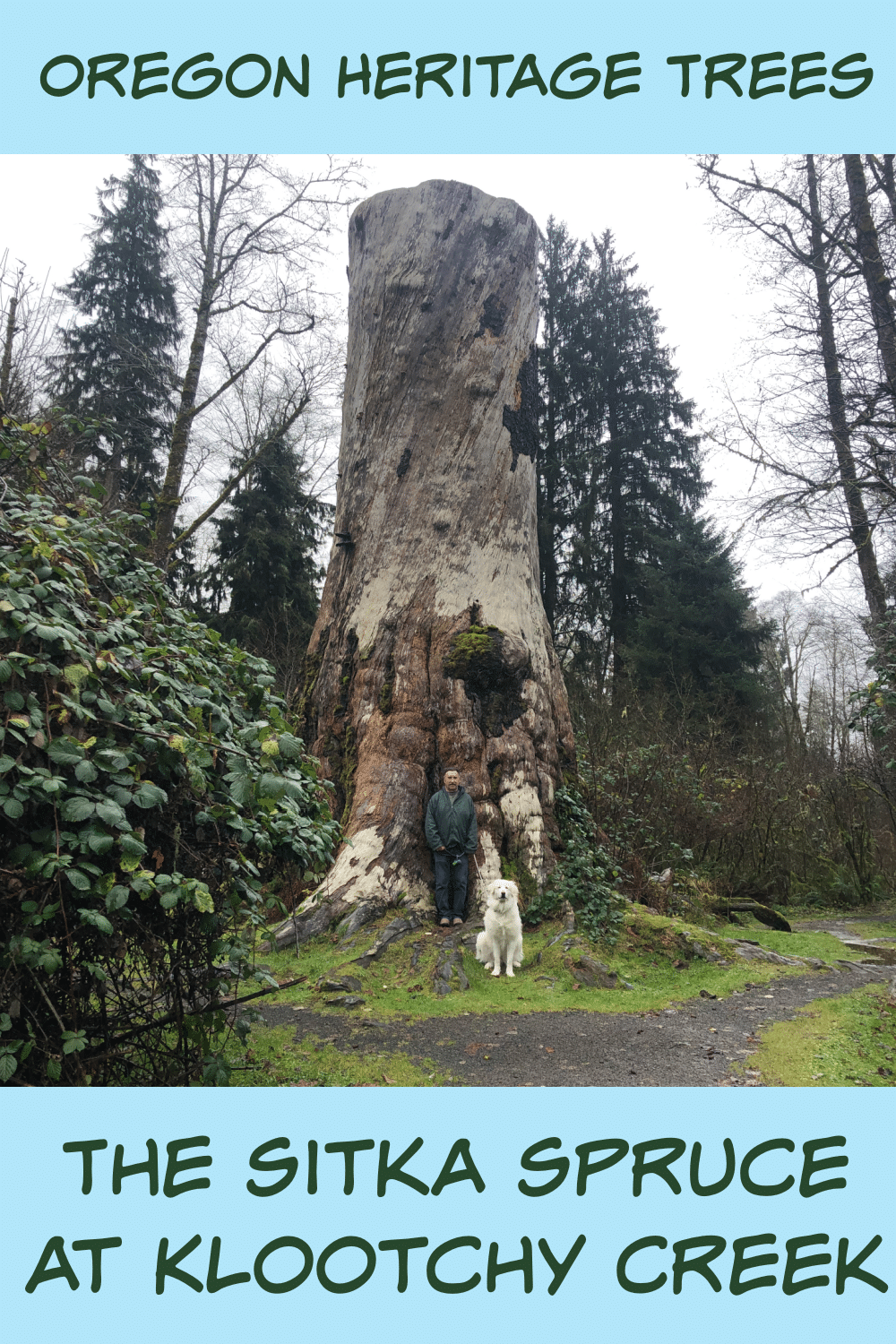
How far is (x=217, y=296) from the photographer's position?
15.0 metres

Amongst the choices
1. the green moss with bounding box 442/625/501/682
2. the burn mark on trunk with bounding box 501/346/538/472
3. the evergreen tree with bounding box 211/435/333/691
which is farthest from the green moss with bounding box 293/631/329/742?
the evergreen tree with bounding box 211/435/333/691

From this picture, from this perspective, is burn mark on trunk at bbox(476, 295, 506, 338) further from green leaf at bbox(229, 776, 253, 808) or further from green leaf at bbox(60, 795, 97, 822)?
green leaf at bbox(60, 795, 97, 822)

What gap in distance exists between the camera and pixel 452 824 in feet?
22.9

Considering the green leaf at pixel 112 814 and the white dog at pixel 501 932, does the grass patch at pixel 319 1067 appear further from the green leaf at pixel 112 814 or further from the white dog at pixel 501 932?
the green leaf at pixel 112 814

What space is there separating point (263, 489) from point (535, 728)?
1638 cm

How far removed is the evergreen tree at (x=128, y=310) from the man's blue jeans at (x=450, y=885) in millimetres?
16500

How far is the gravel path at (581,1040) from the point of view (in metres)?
4.33

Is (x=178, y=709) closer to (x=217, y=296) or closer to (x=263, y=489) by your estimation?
(x=217, y=296)

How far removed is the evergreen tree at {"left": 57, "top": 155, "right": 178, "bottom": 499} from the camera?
809 inches

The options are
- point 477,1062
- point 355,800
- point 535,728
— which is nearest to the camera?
point 477,1062

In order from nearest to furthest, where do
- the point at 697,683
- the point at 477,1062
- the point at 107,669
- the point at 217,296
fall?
the point at 107,669 < the point at 477,1062 < the point at 217,296 < the point at 697,683

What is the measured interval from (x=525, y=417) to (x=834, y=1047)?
6727 mm

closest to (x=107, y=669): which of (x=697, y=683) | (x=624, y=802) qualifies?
(x=624, y=802)

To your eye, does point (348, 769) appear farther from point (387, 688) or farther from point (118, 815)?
point (118, 815)
